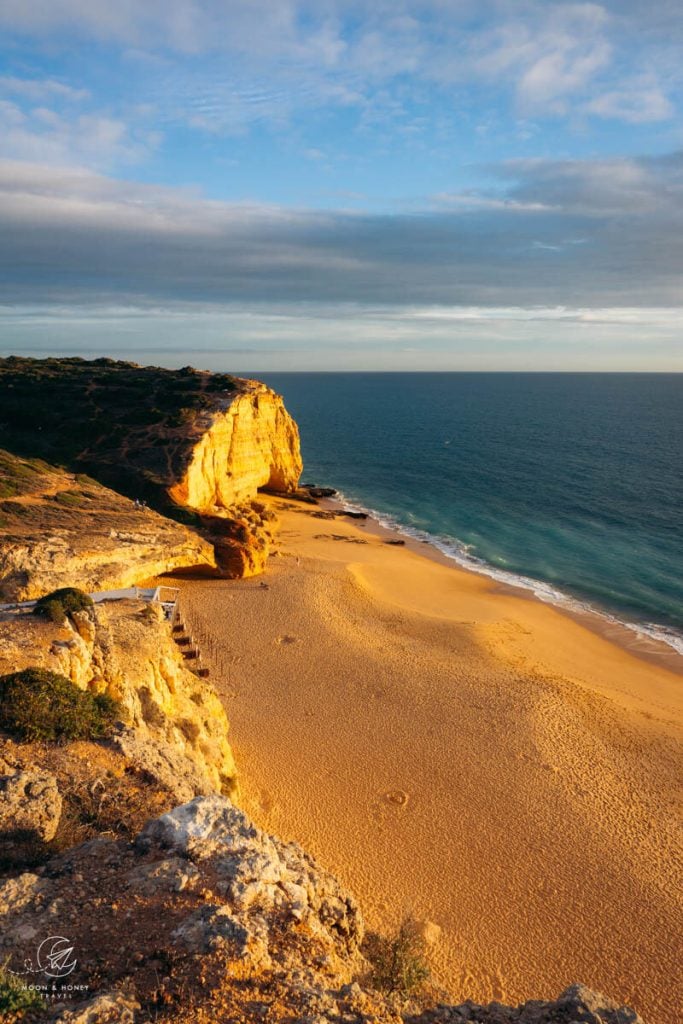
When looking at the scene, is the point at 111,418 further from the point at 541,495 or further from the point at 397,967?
the point at 397,967

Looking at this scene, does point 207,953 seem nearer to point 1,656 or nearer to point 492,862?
point 1,656

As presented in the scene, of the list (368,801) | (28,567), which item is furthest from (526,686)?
(28,567)

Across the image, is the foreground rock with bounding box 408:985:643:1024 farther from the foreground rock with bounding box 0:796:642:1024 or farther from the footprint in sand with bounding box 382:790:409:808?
the footprint in sand with bounding box 382:790:409:808

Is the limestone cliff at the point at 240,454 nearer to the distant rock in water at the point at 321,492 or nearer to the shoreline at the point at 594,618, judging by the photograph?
the distant rock in water at the point at 321,492

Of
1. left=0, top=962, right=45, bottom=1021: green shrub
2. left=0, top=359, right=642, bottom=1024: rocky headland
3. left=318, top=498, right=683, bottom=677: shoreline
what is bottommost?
left=318, top=498, right=683, bottom=677: shoreline

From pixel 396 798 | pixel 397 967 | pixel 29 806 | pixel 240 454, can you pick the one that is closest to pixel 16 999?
pixel 29 806

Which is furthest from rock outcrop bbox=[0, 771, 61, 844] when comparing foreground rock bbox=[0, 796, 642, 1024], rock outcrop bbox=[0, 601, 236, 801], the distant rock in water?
the distant rock in water
